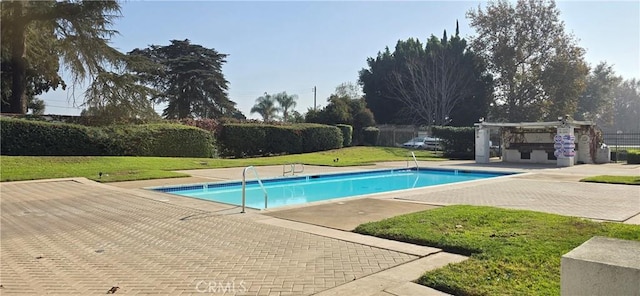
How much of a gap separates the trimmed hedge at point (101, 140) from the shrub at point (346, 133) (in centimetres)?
1298

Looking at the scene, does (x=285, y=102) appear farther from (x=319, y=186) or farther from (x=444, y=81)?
(x=319, y=186)

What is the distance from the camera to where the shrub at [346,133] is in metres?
36.2

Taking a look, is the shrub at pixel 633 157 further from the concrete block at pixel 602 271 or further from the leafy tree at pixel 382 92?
the concrete block at pixel 602 271

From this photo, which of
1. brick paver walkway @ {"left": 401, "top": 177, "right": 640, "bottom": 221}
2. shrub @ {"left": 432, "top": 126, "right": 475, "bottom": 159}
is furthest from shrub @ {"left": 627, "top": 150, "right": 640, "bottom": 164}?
brick paver walkway @ {"left": 401, "top": 177, "right": 640, "bottom": 221}

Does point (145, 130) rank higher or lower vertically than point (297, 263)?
higher

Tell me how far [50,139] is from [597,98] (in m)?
65.9

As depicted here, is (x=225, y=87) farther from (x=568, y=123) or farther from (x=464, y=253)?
(x=464, y=253)

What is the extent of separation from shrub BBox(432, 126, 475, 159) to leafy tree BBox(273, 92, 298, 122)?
26656mm

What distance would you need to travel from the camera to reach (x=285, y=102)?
5434 centimetres

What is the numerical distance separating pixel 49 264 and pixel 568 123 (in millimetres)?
23797

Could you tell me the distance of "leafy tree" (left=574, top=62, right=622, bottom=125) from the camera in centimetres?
6044

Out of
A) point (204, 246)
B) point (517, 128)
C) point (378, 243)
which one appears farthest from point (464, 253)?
point (517, 128)

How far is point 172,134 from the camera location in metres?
24.3

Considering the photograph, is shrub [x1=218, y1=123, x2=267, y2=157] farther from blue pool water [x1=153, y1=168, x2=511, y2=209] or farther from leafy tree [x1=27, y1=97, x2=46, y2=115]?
leafy tree [x1=27, y1=97, x2=46, y2=115]
